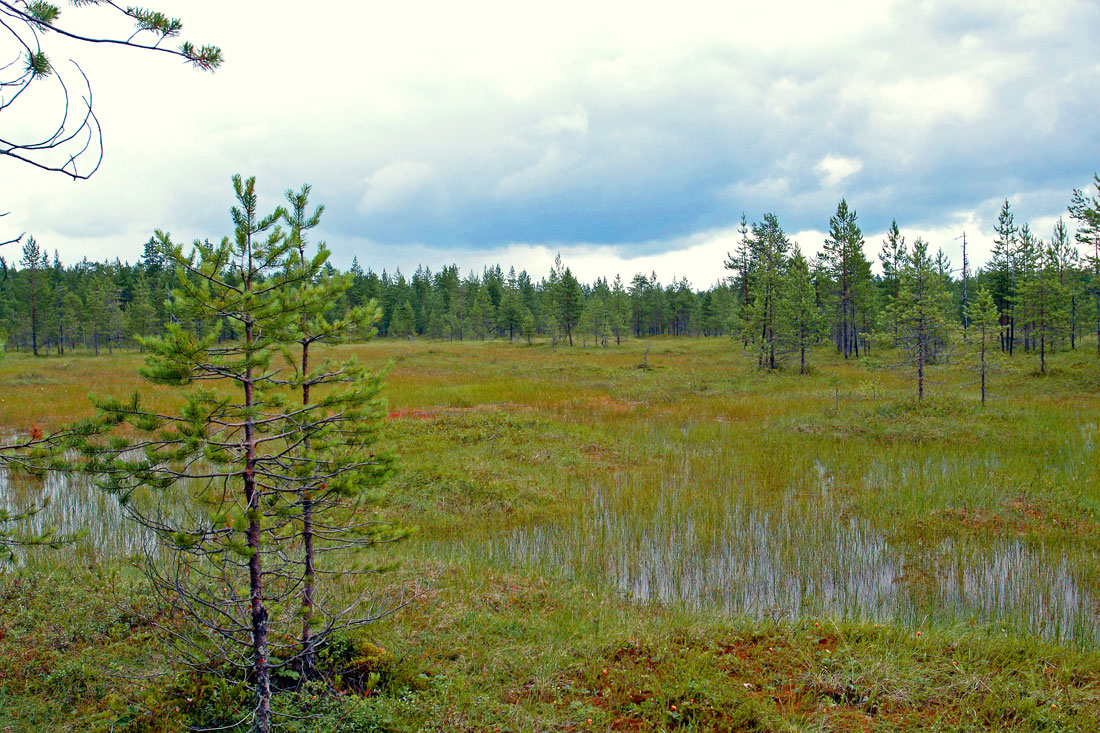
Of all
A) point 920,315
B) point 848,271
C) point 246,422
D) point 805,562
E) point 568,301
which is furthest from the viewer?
point 568,301

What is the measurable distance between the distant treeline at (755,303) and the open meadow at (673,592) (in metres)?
A: 4.77

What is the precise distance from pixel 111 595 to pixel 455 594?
427 centimetres

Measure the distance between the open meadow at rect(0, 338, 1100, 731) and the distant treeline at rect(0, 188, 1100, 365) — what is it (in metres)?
4.77

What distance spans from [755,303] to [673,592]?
3868 cm

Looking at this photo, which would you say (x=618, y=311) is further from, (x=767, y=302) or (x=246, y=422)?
(x=246, y=422)

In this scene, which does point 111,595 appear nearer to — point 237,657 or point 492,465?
point 237,657

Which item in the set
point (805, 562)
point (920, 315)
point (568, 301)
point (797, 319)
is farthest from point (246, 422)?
point (568, 301)

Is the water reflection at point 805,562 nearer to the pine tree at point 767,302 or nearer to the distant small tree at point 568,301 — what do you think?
the pine tree at point 767,302

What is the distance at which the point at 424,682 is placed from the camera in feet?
17.7

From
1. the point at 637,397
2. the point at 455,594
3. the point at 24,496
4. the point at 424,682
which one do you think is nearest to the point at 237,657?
the point at 424,682

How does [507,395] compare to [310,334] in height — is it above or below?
below

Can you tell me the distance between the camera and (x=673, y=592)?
8039mm

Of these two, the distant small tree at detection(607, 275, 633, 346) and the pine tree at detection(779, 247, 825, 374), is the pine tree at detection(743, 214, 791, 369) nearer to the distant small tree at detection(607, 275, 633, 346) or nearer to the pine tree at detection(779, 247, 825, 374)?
the pine tree at detection(779, 247, 825, 374)

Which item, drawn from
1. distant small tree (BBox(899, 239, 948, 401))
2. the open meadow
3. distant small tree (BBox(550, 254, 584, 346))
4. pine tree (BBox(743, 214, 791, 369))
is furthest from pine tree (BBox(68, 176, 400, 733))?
distant small tree (BBox(550, 254, 584, 346))
